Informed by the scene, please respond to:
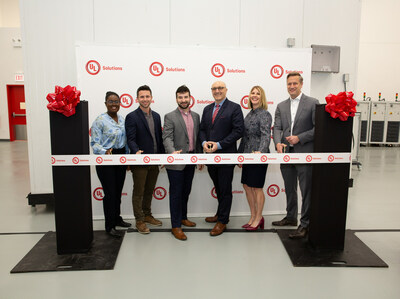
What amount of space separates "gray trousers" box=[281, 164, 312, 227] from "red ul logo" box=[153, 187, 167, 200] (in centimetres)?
164

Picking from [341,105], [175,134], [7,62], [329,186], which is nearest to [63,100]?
[175,134]

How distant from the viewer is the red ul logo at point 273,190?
4.43 meters

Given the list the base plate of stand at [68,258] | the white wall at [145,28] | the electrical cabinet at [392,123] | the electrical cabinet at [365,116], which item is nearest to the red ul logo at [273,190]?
the white wall at [145,28]

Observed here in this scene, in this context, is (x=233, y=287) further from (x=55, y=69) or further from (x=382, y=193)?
(x=382, y=193)

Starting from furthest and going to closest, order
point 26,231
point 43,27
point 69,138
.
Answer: point 43,27, point 26,231, point 69,138

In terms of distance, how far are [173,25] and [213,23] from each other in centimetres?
56

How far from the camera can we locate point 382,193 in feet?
18.3

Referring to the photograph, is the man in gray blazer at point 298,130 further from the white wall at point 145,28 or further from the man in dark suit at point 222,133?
the white wall at point 145,28

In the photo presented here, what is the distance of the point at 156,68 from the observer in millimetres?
4082

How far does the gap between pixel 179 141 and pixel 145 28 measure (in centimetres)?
182

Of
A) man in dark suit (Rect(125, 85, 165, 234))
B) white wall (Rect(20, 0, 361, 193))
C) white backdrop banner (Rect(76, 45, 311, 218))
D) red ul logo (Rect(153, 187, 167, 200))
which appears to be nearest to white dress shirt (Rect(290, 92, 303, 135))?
white backdrop banner (Rect(76, 45, 311, 218))

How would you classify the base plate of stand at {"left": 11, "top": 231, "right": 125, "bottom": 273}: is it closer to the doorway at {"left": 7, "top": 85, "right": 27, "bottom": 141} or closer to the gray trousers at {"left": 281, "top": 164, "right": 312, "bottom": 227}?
the gray trousers at {"left": 281, "top": 164, "right": 312, "bottom": 227}

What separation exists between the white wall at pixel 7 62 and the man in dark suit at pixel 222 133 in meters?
10.6

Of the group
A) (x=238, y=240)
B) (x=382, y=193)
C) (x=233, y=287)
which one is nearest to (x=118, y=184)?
(x=238, y=240)
